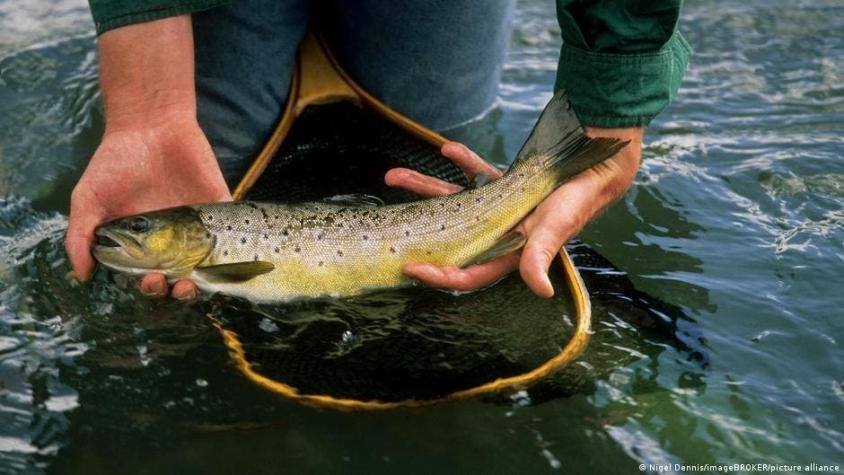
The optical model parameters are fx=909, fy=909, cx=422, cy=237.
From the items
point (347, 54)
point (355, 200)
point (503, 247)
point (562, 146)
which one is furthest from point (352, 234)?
point (347, 54)

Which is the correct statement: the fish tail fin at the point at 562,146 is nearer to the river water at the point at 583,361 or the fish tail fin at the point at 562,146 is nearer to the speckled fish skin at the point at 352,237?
the speckled fish skin at the point at 352,237

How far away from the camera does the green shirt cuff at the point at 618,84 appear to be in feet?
8.73

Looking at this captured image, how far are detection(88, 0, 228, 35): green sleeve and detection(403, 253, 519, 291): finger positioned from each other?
1.02 m

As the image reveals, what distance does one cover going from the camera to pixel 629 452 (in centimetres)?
233

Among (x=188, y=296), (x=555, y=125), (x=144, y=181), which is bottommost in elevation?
(x=188, y=296)

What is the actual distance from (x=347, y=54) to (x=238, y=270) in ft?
4.53

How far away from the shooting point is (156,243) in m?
2.58

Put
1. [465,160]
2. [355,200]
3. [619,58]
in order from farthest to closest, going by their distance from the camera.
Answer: [465,160] → [355,200] → [619,58]

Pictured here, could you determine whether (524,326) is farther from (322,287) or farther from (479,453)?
(322,287)

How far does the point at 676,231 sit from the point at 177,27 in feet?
6.54

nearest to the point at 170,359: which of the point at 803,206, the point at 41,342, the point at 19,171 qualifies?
the point at 41,342

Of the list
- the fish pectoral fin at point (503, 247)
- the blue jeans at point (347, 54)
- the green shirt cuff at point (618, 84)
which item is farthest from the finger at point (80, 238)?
the green shirt cuff at point (618, 84)

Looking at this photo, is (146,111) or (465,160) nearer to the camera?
(146,111)

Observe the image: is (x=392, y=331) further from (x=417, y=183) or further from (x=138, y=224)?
(x=138, y=224)
